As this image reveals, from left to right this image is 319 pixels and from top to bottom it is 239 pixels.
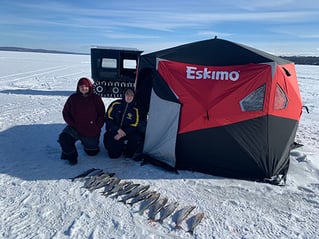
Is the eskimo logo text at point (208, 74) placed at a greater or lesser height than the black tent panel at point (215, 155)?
greater

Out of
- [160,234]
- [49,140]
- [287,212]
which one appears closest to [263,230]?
[287,212]

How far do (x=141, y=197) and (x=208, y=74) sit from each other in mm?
1932

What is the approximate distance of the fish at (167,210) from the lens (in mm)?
3215

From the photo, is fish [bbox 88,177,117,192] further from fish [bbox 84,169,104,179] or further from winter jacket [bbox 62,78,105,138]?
winter jacket [bbox 62,78,105,138]

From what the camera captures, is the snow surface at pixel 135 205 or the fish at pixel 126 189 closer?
the snow surface at pixel 135 205

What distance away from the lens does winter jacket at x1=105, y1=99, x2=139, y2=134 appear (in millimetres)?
4840

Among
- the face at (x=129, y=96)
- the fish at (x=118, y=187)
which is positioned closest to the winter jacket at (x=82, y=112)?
the face at (x=129, y=96)

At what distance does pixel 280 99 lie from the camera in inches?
174

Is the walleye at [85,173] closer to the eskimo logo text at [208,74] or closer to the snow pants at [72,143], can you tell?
the snow pants at [72,143]

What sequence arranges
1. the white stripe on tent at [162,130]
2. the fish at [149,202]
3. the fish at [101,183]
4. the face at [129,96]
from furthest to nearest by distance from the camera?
1. the face at [129,96]
2. the white stripe on tent at [162,130]
3. the fish at [101,183]
4. the fish at [149,202]

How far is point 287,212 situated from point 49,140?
424 centimetres

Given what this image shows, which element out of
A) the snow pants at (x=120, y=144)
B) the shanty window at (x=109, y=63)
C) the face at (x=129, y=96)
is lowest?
the snow pants at (x=120, y=144)

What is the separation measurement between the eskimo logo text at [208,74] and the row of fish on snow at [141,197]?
169 cm

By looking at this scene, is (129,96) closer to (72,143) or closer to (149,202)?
(72,143)
